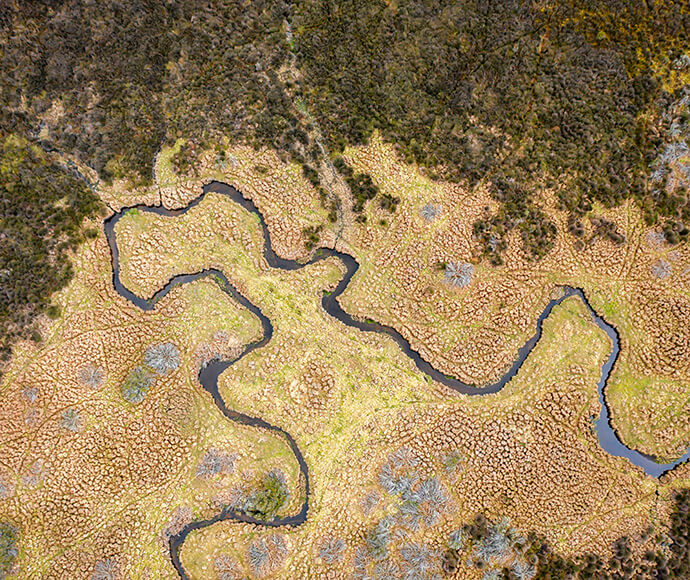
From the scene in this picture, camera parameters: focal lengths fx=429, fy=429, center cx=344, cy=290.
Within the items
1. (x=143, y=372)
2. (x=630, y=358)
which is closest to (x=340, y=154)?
(x=143, y=372)

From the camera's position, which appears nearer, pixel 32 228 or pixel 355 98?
pixel 32 228

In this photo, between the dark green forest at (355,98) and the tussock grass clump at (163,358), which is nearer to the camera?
the tussock grass clump at (163,358)

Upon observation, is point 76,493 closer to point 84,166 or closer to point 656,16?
point 84,166

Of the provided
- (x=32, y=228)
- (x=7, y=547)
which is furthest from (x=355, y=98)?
(x=7, y=547)

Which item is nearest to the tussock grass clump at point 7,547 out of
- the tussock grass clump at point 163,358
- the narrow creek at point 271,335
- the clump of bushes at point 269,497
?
the narrow creek at point 271,335

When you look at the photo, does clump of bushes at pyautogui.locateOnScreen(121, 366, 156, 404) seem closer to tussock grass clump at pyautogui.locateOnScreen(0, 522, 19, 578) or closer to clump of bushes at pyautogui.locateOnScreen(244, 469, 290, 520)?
clump of bushes at pyautogui.locateOnScreen(244, 469, 290, 520)

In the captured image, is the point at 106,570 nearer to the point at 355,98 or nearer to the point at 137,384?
the point at 137,384

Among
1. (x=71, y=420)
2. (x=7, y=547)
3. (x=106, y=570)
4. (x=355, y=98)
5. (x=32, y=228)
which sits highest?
(x=355, y=98)

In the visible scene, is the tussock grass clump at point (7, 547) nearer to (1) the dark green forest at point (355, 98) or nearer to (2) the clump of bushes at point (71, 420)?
(2) the clump of bushes at point (71, 420)
